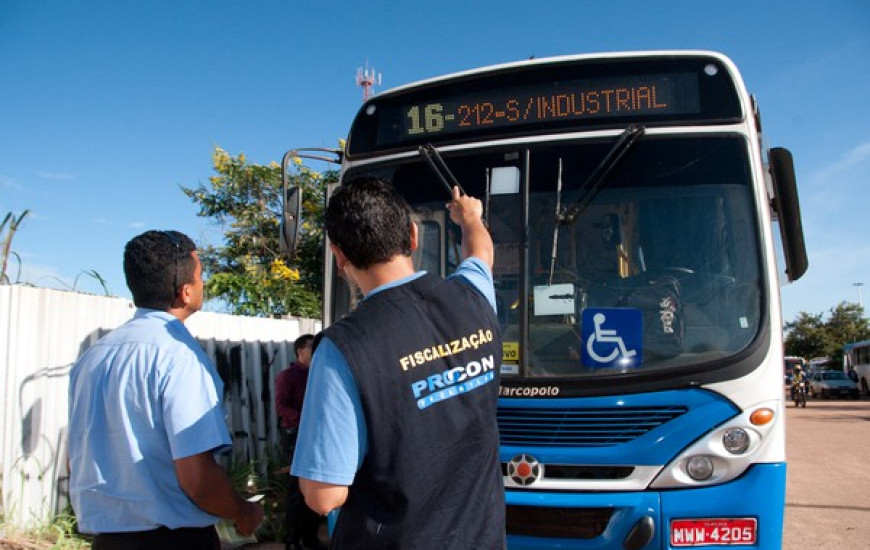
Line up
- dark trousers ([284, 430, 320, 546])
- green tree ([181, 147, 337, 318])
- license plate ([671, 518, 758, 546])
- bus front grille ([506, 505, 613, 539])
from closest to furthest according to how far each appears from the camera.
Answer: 1. license plate ([671, 518, 758, 546])
2. bus front grille ([506, 505, 613, 539])
3. dark trousers ([284, 430, 320, 546])
4. green tree ([181, 147, 337, 318])

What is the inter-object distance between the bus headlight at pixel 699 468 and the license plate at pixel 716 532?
199 millimetres

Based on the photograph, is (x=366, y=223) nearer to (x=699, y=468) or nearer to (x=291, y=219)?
(x=699, y=468)

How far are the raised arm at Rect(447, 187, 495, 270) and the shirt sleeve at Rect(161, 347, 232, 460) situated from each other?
2.99 ft

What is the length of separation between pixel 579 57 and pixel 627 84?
38 centimetres

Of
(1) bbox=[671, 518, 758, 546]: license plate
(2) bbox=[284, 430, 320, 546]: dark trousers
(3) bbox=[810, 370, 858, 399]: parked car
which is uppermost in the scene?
(1) bbox=[671, 518, 758, 546]: license plate

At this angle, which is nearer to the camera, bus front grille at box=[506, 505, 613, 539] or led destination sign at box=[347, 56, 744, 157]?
bus front grille at box=[506, 505, 613, 539]

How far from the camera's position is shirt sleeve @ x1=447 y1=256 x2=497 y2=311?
2.04 m

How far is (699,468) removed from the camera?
3562 mm

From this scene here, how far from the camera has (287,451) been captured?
24.4 ft

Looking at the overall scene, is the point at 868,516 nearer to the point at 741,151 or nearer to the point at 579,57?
the point at 741,151

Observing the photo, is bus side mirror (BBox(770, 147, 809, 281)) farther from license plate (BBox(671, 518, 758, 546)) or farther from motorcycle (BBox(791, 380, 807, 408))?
motorcycle (BBox(791, 380, 807, 408))

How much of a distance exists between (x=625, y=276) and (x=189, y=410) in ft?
8.49

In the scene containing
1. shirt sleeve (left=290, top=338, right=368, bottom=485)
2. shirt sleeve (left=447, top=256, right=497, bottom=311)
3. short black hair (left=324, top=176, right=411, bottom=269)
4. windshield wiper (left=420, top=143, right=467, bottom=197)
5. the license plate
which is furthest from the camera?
windshield wiper (left=420, top=143, right=467, bottom=197)

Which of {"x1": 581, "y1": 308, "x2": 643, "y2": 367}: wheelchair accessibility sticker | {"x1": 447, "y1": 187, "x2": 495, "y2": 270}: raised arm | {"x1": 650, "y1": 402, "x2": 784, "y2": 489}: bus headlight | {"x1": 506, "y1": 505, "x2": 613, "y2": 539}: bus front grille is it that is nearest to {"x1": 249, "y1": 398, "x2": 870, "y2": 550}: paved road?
{"x1": 650, "y1": 402, "x2": 784, "y2": 489}: bus headlight
